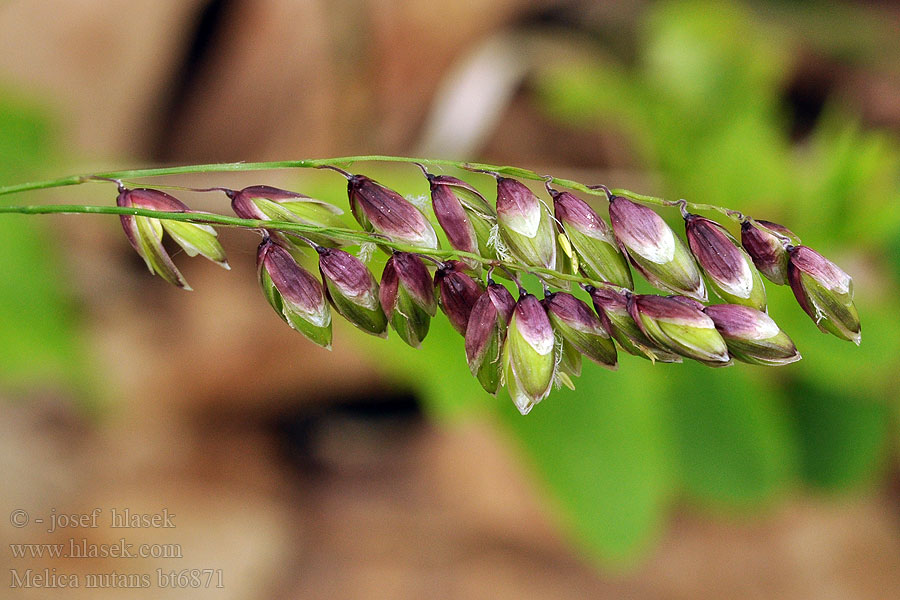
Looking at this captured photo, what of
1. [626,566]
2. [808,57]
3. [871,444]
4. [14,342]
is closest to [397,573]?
[626,566]

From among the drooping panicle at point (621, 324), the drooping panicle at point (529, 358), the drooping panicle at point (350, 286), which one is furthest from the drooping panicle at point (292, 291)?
the drooping panicle at point (621, 324)

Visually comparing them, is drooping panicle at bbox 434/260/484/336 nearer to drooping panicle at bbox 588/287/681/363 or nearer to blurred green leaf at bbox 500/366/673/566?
drooping panicle at bbox 588/287/681/363

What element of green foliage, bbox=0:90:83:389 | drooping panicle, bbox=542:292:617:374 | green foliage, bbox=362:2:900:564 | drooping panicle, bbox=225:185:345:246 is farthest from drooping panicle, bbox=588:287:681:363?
green foliage, bbox=0:90:83:389

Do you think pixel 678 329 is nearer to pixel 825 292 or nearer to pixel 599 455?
pixel 825 292

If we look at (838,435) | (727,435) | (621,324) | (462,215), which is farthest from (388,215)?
(838,435)

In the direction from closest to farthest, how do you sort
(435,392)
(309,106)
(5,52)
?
(435,392), (5,52), (309,106)

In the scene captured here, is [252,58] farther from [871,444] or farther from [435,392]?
[871,444]
